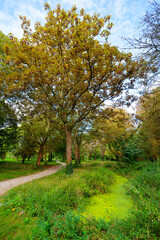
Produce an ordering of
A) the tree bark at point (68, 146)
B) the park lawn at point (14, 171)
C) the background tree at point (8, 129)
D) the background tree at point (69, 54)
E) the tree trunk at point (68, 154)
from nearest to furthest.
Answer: the background tree at point (69, 54), the tree trunk at point (68, 154), the tree bark at point (68, 146), the park lawn at point (14, 171), the background tree at point (8, 129)

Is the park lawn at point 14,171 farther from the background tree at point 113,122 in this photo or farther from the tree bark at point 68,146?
the background tree at point 113,122

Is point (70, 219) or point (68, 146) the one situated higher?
point (68, 146)

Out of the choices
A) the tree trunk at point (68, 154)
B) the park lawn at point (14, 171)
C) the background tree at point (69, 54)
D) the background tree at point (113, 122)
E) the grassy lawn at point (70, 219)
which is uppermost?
the background tree at point (69, 54)

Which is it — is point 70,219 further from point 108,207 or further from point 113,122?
point 113,122

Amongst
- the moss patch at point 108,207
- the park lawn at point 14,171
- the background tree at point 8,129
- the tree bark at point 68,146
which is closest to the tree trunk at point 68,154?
the tree bark at point 68,146

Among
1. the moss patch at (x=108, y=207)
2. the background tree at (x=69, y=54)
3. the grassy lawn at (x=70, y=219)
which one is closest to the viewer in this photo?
the grassy lawn at (x=70, y=219)

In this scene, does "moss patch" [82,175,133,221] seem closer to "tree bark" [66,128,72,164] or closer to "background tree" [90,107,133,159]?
"tree bark" [66,128,72,164]

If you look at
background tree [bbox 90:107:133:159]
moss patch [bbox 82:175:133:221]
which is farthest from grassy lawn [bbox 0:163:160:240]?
background tree [bbox 90:107:133:159]

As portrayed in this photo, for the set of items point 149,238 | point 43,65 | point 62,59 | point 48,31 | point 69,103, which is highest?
point 48,31

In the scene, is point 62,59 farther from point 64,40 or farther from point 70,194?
point 70,194

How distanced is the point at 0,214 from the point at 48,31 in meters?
7.52

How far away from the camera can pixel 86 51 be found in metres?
4.79

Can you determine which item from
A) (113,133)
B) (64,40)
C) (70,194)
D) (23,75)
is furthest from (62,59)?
(113,133)

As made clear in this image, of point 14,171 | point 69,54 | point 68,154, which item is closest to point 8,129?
point 14,171
